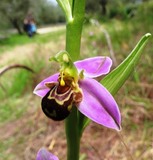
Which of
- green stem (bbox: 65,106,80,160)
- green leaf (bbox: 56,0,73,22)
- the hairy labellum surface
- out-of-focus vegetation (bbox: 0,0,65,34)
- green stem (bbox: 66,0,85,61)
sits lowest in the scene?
out-of-focus vegetation (bbox: 0,0,65,34)

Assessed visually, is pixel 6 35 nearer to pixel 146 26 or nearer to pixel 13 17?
pixel 13 17

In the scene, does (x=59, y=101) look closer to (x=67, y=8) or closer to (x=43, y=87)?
(x=43, y=87)

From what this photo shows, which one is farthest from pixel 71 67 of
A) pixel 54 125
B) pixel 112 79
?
pixel 54 125

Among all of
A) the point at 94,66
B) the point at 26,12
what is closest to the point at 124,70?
the point at 94,66

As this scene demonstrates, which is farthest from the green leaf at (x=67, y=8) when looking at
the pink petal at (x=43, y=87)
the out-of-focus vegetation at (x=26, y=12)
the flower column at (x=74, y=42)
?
the out-of-focus vegetation at (x=26, y=12)

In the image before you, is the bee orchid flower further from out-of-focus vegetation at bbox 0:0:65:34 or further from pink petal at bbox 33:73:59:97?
out-of-focus vegetation at bbox 0:0:65:34

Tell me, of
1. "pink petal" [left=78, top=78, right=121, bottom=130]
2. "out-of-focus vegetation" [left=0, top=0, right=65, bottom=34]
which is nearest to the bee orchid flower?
"pink petal" [left=78, top=78, right=121, bottom=130]
